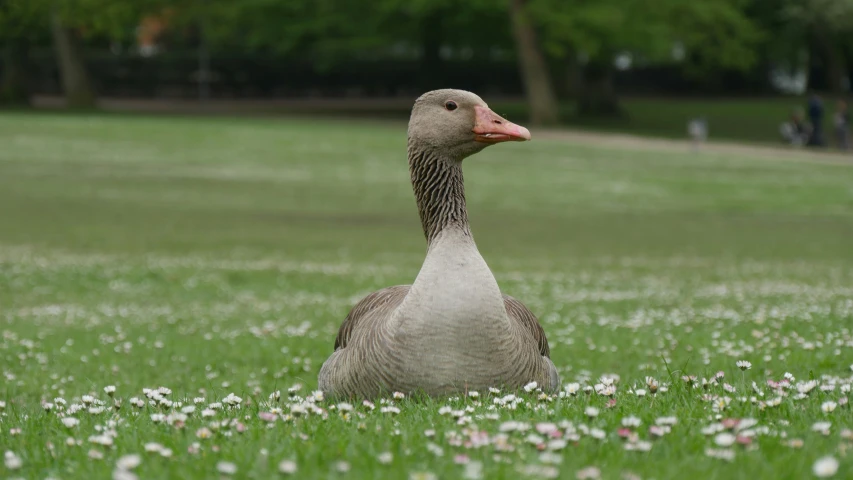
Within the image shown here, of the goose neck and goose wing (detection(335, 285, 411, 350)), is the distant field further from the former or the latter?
the goose neck

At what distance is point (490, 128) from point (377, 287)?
8.49 metres

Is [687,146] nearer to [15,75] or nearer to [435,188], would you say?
[435,188]

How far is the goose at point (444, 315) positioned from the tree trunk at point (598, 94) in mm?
59279

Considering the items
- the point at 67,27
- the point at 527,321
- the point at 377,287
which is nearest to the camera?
the point at 527,321

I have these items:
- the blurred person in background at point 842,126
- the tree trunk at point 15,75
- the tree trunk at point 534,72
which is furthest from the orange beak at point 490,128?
the tree trunk at point 15,75

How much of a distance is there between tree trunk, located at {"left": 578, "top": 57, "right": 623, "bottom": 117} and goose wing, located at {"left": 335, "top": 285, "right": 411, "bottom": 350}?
5897cm

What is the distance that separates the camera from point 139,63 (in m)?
76.9

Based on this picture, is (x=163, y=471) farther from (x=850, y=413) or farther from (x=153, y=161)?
(x=153, y=161)

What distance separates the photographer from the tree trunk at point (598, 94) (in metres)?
65.9

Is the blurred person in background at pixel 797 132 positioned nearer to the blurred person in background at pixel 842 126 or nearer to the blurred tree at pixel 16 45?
the blurred person in background at pixel 842 126

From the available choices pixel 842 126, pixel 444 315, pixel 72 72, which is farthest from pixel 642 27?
pixel 444 315

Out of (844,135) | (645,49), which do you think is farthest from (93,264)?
(645,49)

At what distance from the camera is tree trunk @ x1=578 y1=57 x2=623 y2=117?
65875 mm

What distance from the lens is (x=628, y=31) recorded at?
55250mm
